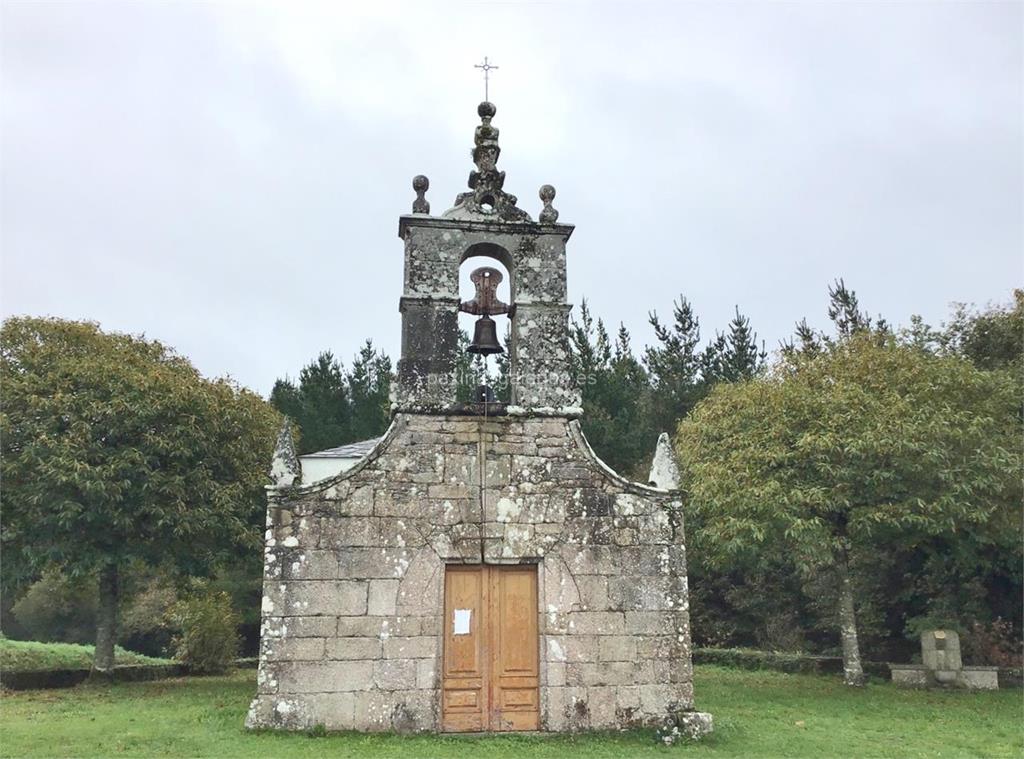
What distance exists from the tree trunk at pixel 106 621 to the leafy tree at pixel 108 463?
0.02 m

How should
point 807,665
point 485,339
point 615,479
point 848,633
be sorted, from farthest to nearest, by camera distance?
point 807,665
point 848,633
point 485,339
point 615,479

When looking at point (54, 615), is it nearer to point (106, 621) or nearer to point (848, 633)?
point (106, 621)

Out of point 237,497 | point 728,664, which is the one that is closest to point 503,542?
point 237,497

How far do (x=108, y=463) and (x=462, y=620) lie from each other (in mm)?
9773

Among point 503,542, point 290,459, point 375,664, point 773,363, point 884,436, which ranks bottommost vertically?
point 375,664

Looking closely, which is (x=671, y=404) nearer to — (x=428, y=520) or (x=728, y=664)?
(x=728, y=664)

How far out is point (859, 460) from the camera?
14.8 metres

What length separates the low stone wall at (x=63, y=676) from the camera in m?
15.6

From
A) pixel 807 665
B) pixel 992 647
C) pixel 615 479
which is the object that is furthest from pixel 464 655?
pixel 992 647

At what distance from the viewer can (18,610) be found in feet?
101

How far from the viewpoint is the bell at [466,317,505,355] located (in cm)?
1028

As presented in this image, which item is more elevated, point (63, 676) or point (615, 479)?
point (615, 479)

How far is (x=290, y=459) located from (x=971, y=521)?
13.2m

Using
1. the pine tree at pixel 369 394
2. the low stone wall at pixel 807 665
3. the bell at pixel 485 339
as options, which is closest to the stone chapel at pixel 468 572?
the bell at pixel 485 339
